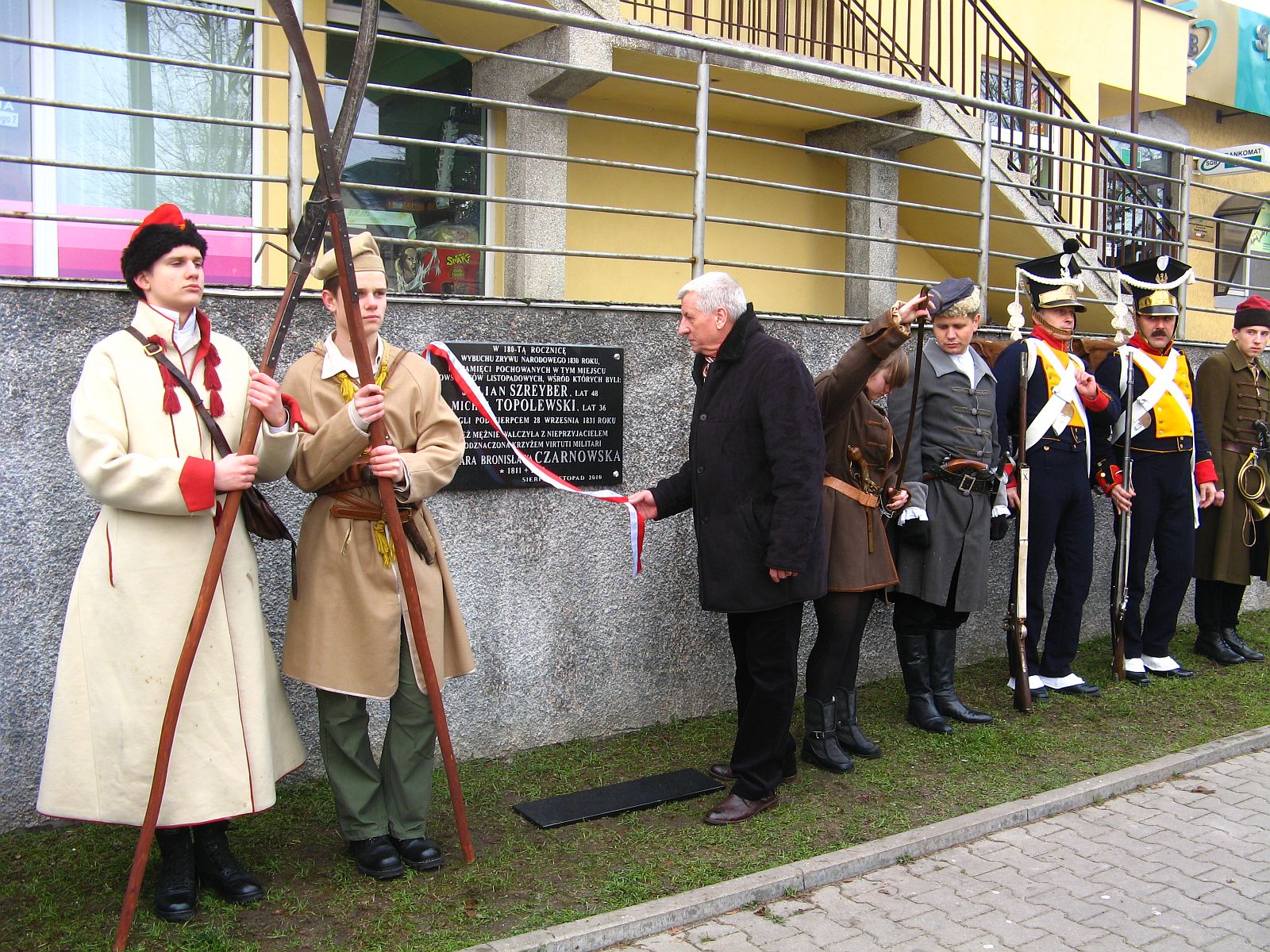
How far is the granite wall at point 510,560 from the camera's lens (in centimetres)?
432

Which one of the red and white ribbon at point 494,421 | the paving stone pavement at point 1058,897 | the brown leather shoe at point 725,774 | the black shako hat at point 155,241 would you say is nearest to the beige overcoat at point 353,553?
the black shako hat at point 155,241

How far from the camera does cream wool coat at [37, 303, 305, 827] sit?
3543 mm

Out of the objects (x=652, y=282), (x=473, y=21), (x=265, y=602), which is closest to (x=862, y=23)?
(x=652, y=282)

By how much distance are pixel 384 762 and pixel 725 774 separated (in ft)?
5.53

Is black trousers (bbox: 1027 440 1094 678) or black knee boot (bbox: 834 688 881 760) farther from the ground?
black trousers (bbox: 1027 440 1094 678)

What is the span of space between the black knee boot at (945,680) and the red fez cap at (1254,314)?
308 cm

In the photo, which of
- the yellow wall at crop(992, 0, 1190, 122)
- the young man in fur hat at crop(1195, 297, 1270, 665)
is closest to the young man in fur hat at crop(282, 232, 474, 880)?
the young man in fur hat at crop(1195, 297, 1270, 665)

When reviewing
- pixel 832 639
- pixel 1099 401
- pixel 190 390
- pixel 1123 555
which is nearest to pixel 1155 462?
pixel 1123 555

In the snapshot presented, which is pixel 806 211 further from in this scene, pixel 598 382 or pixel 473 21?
pixel 598 382

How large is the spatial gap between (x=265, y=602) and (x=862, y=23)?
8.06 m

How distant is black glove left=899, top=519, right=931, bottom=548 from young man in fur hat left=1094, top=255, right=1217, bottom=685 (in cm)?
187

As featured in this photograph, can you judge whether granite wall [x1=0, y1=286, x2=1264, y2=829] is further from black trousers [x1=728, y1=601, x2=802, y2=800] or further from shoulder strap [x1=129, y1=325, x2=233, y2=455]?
black trousers [x1=728, y1=601, x2=802, y2=800]

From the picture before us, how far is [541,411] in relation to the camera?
548cm

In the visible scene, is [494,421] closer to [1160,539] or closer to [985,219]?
[985,219]
